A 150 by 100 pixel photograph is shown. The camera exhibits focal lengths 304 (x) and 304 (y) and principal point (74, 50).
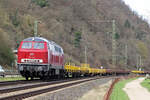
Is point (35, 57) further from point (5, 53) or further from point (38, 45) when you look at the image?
point (5, 53)

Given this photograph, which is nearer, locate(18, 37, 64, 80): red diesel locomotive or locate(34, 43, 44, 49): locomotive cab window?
locate(18, 37, 64, 80): red diesel locomotive

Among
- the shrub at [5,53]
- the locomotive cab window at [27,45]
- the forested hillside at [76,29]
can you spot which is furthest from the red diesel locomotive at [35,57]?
the forested hillside at [76,29]

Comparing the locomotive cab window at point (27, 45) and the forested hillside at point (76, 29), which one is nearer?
the locomotive cab window at point (27, 45)

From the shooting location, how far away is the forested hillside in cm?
7582

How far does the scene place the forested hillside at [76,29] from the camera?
75825 mm

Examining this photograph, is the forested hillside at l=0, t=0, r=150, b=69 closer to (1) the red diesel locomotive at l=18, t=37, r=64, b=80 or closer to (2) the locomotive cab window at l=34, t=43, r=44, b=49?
(1) the red diesel locomotive at l=18, t=37, r=64, b=80

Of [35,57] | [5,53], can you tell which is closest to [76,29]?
[5,53]

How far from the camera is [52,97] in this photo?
52.0ft

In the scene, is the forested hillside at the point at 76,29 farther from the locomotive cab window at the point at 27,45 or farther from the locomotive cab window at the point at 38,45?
the locomotive cab window at the point at 38,45

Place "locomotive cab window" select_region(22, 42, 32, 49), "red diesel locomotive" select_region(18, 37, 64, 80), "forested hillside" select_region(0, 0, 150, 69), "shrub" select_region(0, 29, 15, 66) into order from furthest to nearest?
"forested hillside" select_region(0, 0, 150, 69), "shrub" select_region(0, 29, 15, 66), "locomotive cab window" select_region(22, 42, 32, 49), "red diesel locomotive" select_region(18, 37, 64, 80)

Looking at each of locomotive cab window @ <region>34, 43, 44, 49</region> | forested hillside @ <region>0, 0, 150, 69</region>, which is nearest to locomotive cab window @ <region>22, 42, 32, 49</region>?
locomotive cab window @ <region>34, 43, 44, 49</region>

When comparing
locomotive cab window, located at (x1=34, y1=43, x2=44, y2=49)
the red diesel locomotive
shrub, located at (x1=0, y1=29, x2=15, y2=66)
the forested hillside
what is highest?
the forested hillside

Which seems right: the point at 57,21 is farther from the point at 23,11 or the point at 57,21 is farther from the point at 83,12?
the point at 83,12

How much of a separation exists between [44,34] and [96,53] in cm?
2292
